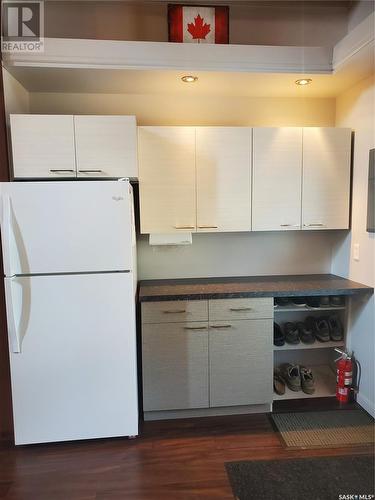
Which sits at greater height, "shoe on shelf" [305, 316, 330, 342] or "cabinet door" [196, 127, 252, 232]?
"cabinet door" [196, 127, 252, 232]

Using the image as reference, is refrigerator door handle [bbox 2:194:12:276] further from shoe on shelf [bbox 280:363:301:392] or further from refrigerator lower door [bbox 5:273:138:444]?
shoe on shelf [bbox 280:363:301:392]

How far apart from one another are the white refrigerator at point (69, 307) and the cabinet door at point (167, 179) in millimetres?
406

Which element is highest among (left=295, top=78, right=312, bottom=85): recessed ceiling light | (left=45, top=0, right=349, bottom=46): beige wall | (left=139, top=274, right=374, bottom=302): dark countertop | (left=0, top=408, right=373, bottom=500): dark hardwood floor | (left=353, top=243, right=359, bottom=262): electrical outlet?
(left=45, top=0, right=349, bottom=46): beige wall

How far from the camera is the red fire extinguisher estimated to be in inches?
92.0

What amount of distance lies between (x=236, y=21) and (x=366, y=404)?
3041 mm

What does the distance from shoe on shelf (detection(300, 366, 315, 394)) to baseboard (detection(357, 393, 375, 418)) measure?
1.09ft

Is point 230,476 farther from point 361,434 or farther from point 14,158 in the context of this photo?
point 14,158

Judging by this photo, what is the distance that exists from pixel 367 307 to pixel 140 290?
169cm

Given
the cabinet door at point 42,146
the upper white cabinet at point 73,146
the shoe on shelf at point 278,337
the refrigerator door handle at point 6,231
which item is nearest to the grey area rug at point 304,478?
the shoe on shelf at point 278,337

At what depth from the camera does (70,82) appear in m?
2.19

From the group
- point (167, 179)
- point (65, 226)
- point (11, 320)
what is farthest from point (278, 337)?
point (11, 320)

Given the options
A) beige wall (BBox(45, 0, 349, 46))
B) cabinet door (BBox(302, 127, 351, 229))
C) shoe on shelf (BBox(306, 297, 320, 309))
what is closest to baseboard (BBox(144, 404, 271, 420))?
shoe on shelf (BBox(306, 297, 320, 309))

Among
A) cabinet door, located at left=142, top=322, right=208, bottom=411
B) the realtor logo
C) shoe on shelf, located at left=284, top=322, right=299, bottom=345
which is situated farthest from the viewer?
shoe on shelf, located at left=284, top=322, right=299, bottom=345

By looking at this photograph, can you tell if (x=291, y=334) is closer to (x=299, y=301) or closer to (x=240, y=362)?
(x=299, y=301)
